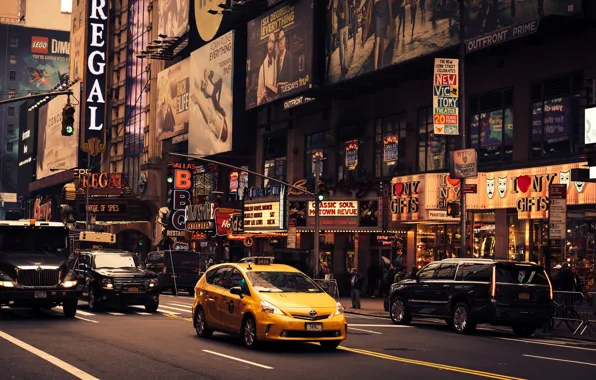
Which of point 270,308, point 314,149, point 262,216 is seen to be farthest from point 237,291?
point 314,149

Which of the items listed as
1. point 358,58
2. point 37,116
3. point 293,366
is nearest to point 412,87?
point 358,58

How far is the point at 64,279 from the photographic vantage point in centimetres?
2755

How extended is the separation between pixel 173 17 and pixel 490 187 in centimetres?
4623

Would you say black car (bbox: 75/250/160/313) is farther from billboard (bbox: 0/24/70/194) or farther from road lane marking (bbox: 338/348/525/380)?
billboard (bbox: 0/24/70/194)

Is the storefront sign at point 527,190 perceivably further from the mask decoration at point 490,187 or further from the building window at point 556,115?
the building window at point 556,115

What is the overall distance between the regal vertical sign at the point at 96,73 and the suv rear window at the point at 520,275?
7686cm

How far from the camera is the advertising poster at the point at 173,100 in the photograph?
74.9 meters

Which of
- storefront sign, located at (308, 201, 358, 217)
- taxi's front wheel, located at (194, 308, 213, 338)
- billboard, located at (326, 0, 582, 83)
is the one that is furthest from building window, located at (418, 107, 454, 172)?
taxi's front wheel, located at (194, 308, 213, 338)

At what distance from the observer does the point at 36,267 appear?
27234 millimetres

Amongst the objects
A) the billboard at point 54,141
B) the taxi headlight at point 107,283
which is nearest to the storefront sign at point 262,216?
the taxi headlight at point 107,283

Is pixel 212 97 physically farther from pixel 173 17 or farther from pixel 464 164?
pixel 464 164

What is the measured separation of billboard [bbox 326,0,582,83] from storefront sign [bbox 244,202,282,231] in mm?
8203

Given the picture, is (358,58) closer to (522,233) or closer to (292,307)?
(522,233)

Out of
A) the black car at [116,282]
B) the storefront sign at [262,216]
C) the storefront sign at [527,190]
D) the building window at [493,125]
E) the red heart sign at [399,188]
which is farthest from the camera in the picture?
the storefront sign at [262,216]
